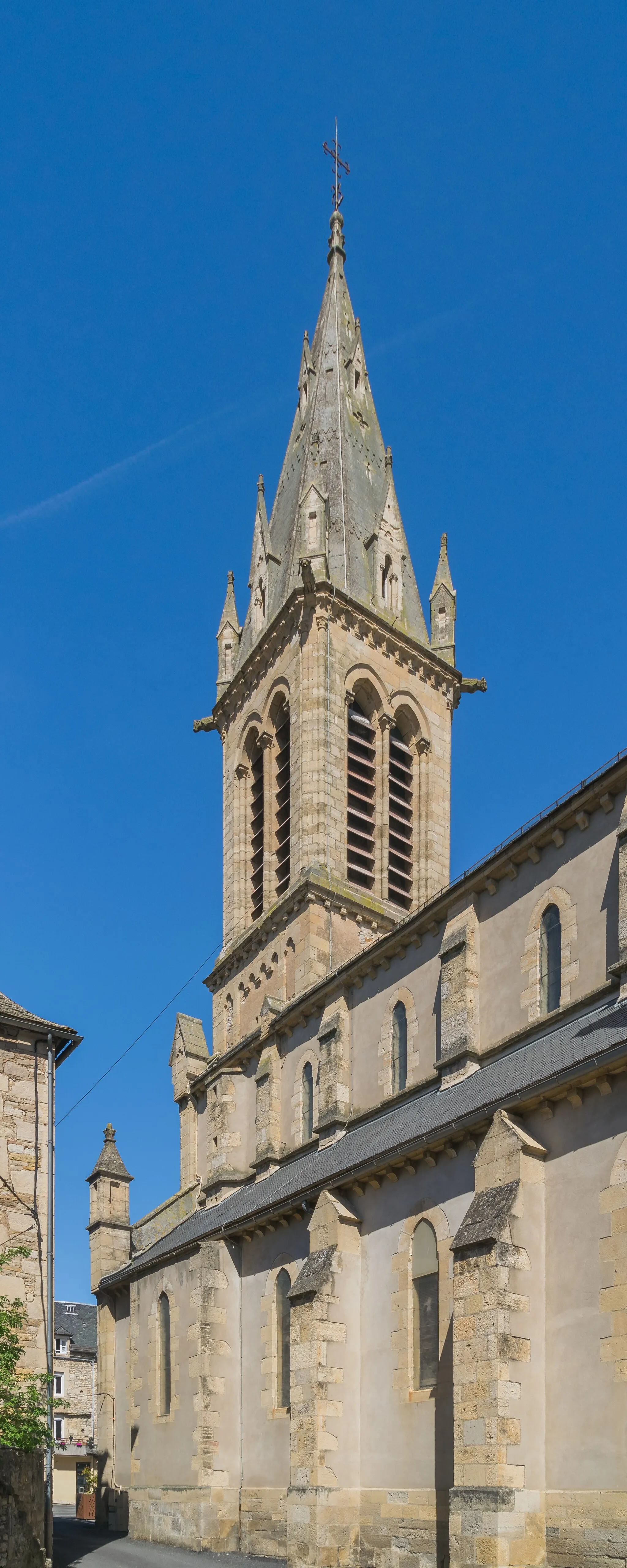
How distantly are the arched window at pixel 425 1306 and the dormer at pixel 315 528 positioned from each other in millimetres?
23099

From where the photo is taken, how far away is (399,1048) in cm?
2694

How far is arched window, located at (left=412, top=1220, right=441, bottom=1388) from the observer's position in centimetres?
2039

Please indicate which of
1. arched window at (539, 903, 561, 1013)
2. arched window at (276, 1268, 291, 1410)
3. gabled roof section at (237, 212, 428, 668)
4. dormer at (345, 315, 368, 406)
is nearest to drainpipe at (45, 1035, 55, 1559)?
arched window at (276, 1268, 291, 1410)

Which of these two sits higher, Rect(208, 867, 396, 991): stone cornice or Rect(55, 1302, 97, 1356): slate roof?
Rect(208, 867, 396, 991): stone cornice

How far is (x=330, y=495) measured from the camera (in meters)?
44.0

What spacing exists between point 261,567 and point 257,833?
31.4 feet

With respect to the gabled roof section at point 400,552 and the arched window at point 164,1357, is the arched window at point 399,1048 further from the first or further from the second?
the gabled roof section at point 400,552

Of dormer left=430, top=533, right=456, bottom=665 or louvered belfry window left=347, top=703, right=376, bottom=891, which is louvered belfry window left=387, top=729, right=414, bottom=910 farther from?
dormer left=430, top=533, right=456, bottom=665

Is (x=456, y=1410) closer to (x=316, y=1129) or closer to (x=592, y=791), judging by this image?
(x=592, y=791)

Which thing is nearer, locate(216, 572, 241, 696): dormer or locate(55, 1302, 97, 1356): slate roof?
locate(216, 572, 241, 696): dormer

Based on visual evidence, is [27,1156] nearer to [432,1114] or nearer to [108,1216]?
[432,1114]

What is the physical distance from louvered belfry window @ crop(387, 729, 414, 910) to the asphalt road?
1679cm

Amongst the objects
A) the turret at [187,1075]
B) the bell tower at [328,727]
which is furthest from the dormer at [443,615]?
the turret at [187,1075]

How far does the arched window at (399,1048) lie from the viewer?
26609 mm
